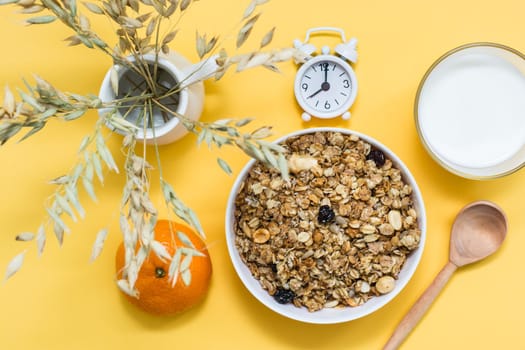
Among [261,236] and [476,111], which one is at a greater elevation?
[476,111]

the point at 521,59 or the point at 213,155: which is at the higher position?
the point at 521,59

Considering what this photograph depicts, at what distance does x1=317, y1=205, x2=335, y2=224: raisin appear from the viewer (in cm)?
103

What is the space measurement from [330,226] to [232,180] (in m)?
0.22

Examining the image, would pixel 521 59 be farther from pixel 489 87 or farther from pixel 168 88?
pixel 168 88

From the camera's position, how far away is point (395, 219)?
3.42ft

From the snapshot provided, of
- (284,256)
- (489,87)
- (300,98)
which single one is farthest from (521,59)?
(284,256)

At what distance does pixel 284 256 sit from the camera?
3.42ft

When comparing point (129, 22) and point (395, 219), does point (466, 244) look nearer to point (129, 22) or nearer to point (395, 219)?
point (395, 219)

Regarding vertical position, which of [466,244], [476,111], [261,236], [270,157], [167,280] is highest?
[476,111]

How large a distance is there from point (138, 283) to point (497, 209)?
2.02 ft

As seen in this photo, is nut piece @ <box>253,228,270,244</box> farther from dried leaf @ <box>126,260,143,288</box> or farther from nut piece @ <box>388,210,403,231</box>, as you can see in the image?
dried leaf @ <box>126,260,143,288</box>

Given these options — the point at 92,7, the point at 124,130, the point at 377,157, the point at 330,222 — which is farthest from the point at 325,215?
the point at 92,7

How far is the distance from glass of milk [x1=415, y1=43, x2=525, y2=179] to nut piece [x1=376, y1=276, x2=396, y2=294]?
22 centimetres

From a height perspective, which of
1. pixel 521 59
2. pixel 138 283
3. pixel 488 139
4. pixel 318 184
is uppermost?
pixel 521 59
